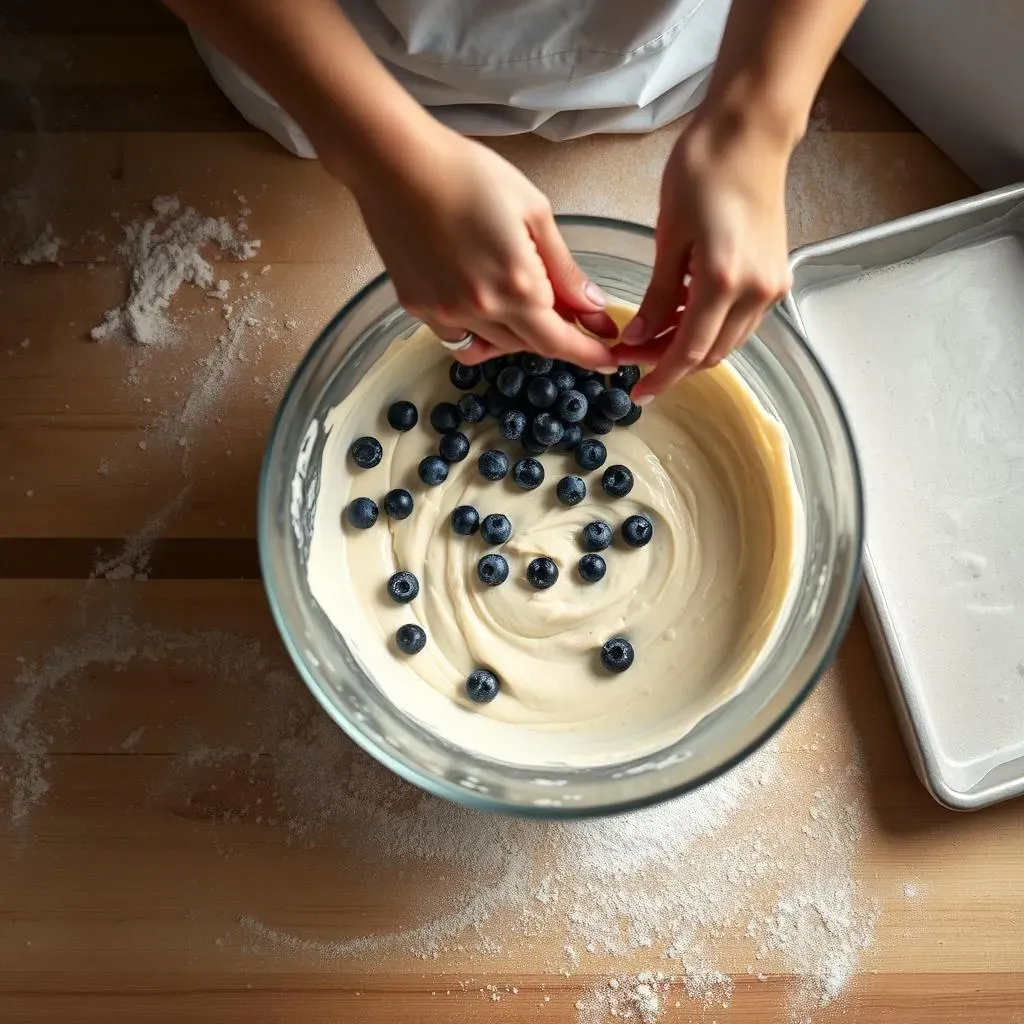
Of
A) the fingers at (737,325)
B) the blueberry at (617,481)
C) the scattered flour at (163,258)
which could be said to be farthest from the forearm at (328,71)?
the scattered flour at (163,258)

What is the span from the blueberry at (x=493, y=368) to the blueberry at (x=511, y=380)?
0.04 ft

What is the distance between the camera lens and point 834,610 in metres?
0.93

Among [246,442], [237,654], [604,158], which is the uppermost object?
[604,158]

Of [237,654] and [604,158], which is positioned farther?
[604,158]

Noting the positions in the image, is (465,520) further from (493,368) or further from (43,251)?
(43,251)

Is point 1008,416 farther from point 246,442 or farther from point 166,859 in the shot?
point 166,859

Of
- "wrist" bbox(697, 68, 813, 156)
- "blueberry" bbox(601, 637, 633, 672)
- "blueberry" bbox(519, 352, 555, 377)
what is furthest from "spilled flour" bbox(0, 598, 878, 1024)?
"wrist" bbox(697, 68, 813, 156)

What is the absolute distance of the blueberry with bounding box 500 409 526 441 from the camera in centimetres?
99

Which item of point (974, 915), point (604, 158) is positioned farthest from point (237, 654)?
point (974, 915)

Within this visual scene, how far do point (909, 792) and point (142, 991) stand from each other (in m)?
0.86

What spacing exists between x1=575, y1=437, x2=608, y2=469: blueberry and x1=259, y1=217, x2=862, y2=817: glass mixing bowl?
179 millimetres

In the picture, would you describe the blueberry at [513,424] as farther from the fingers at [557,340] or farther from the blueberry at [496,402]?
the fingers at [557,340]

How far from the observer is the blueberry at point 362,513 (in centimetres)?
100

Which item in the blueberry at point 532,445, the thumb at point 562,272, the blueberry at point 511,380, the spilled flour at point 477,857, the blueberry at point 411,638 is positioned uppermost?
the thumb at point 562,272
